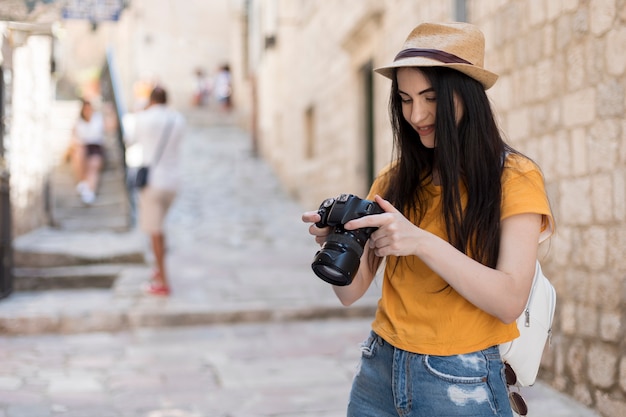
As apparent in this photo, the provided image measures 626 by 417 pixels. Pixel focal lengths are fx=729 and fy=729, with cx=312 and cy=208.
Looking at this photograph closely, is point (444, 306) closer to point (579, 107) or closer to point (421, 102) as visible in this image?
point (421, 102)

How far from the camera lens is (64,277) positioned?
7.34 meters

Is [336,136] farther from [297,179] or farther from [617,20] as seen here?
[617,20]

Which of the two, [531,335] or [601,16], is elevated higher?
[601,16]

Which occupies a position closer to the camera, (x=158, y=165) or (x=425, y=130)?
(x=425, y=130)

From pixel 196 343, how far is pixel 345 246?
13.9 feet

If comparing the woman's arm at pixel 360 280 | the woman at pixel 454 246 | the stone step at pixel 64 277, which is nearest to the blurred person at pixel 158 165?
the stone step at pixel 64 277

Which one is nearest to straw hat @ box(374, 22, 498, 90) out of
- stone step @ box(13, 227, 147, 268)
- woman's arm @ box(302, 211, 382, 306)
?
woman's arm @ box(302, 211, 382, 306)

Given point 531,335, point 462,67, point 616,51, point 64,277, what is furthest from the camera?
point 64,277

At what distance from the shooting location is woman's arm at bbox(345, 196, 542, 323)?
58.2 inches

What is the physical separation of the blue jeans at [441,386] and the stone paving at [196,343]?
2238mm

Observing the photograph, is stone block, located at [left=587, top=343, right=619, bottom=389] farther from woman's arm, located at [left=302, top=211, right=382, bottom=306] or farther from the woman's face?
the woman's face

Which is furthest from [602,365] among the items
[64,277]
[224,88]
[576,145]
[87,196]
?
[224,88]

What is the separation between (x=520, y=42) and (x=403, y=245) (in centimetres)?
370

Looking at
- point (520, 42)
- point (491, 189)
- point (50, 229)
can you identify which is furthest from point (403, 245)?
point (50, 229)
